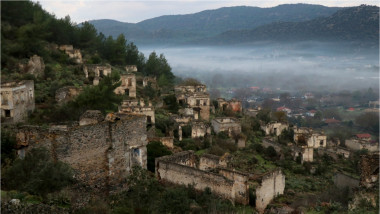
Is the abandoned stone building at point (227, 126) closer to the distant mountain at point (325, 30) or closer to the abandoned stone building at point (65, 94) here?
the abandoned stone building at point (65, 94)

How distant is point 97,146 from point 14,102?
28.3 ft

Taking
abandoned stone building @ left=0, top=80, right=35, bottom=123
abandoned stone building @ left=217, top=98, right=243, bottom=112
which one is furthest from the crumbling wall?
abandoned stone building @ left=217, top=98, right=243, bottom=112

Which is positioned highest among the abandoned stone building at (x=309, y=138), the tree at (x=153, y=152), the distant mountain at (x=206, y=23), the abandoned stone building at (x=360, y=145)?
the distant mountain at (x=206, y=23)

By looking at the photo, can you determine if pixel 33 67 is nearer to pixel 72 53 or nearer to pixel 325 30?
pixel 72 53

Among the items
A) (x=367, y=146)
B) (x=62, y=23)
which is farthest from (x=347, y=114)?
(x=62, y=23)

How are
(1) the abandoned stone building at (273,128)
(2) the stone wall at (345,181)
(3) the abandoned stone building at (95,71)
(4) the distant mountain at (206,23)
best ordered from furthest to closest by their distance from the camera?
(4) the distant mountain at (206,23) < (1) the abandoned stone building at (273,128) < (3) the abandoned stone building at (95,71) < (2) the stone wall at (345,181)

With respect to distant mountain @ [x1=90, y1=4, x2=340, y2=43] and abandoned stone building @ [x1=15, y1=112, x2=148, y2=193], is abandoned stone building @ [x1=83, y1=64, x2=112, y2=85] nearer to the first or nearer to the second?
abandoned stone building @ [x1=15, y1=112, x2=148, y2=193]

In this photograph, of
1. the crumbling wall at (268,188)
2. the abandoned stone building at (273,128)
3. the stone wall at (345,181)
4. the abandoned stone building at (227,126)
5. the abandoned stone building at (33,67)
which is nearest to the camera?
the crumbling wall at (268,188)

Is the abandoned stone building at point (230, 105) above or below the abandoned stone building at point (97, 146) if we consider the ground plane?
below

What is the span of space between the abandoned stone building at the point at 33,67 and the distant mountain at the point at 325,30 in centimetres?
10143

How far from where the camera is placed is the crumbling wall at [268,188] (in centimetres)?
1557

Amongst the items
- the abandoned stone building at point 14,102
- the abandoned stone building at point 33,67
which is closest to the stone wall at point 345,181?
the abandoned stone building at point 14,102

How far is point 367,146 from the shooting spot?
3972cm

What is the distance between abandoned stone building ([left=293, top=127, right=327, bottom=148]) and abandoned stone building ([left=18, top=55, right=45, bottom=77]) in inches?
840
